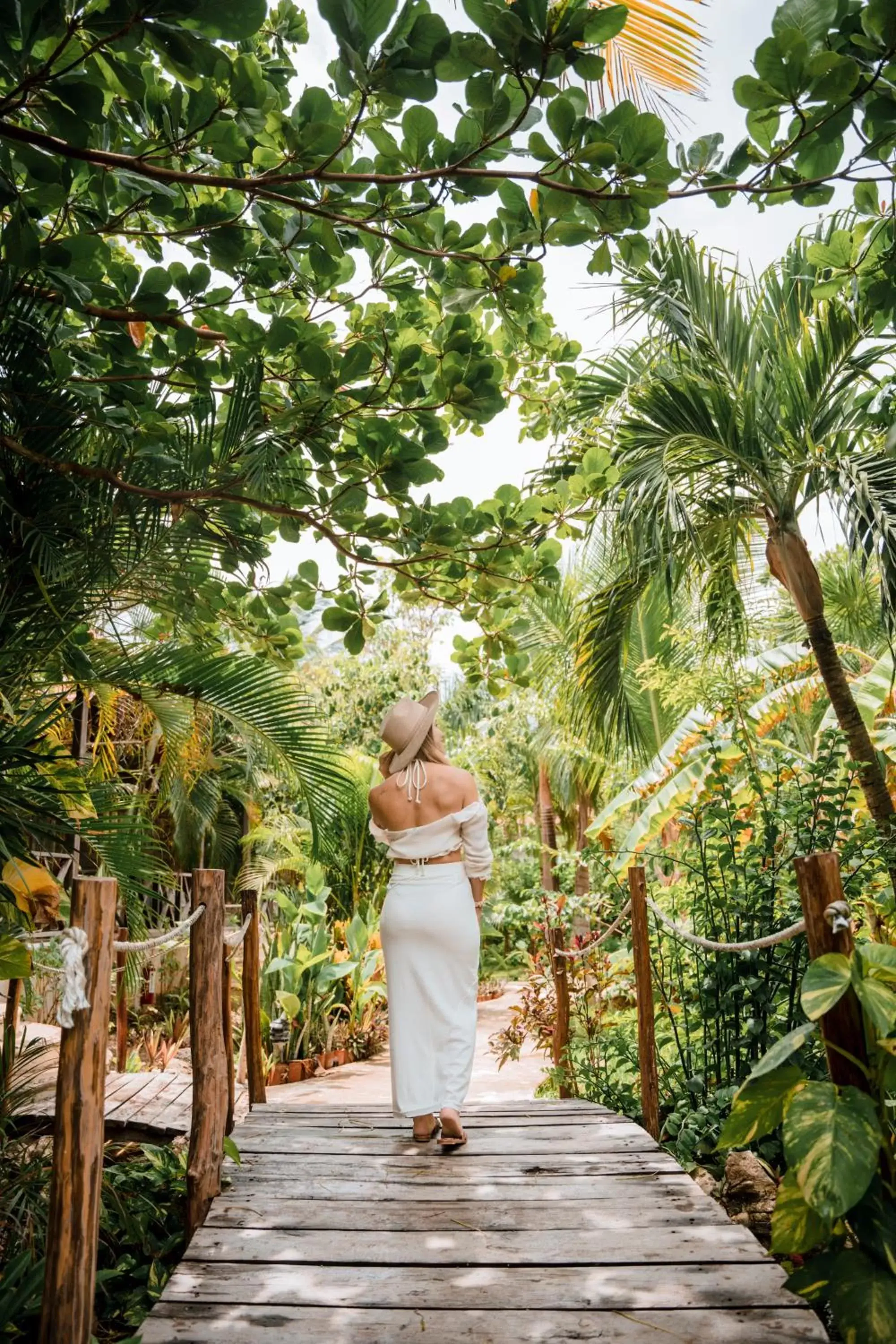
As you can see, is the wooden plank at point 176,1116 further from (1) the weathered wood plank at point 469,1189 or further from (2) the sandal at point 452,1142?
(2) the sandal at point 452,1142

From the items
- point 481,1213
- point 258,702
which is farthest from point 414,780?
point 481,1213

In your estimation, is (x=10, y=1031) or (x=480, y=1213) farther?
(x=10, y=1031)

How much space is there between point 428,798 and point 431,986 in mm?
802

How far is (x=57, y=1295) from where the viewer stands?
213cm

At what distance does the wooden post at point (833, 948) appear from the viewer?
2367mm

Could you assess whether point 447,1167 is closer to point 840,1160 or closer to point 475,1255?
point 475,1255

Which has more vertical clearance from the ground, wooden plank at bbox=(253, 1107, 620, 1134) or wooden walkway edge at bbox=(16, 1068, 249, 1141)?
wooden plank at bbox=(253, 1107, 620, 1134)

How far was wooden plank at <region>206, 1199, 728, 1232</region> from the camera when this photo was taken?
2.99 meters

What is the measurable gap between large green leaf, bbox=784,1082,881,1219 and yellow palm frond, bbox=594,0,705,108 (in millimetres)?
4040

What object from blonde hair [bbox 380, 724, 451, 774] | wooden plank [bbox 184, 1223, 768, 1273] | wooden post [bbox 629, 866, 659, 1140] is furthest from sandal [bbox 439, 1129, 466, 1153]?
blonde hair [bbox 380, 724, 451, 774]

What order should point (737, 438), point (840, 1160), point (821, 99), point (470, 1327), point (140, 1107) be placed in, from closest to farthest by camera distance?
point (821, 99)
point (840, 1160)
point (470, 1327)
point (140, 1107)
point (737, 438)

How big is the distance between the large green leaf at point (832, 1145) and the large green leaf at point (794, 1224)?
0.13 m

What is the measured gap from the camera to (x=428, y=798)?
13.5 feet

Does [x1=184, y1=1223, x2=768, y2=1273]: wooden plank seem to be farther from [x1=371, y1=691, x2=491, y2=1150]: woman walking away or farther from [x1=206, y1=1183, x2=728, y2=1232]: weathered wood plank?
[x1=371, y1=691, x2=491, y2=1150]: woman walking away
